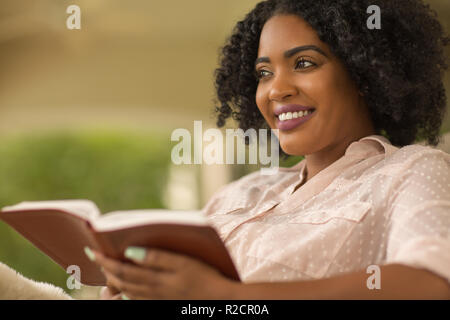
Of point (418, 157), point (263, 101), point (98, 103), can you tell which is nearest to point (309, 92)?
point (263, 101)

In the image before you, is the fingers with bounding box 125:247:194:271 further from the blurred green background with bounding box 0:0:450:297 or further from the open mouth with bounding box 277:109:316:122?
the blurred green background with bounding box 0:0:450:297

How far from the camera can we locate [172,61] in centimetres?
399

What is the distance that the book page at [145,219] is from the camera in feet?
2.33

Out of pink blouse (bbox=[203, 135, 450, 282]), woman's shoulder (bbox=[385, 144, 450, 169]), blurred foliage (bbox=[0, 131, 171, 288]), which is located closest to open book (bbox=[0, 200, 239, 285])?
pink blouse (bbox=[203, 135, 450, 282])

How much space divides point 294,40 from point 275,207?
0.44 metres

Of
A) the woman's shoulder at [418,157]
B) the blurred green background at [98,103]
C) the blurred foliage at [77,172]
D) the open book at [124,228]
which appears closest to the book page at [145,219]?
the open book at [124,228]

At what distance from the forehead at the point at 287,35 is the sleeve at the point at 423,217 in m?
0.44

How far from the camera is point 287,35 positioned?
1304 millimetres

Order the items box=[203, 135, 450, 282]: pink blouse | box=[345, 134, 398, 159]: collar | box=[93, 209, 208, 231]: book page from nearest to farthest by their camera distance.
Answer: box=[93, 209, 208, 231]: book page
box=[203, 135, 450, 282]: pink blouse
box=[345, 134, 398, 159]: collar

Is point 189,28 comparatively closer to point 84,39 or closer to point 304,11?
point 84,39

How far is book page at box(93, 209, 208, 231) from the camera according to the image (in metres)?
0.71

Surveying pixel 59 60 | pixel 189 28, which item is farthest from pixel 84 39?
pixel 189 28

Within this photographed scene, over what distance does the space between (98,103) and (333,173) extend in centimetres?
296

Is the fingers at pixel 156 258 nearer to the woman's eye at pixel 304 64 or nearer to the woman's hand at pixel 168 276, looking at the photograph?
the woman's hand at pixel 168 276
